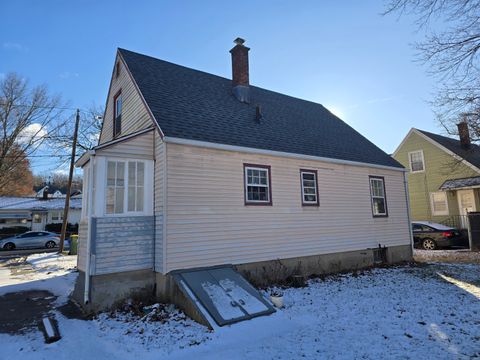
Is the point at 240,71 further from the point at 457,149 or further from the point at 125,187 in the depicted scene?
the point at 457,149

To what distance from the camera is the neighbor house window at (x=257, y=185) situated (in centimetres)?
932

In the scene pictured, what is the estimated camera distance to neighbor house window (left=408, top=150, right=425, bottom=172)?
23.2 metres

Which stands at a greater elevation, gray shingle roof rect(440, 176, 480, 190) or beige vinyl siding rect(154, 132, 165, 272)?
gray shingle roof rect(440, 176, 480, 190)

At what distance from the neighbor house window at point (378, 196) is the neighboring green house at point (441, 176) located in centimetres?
858

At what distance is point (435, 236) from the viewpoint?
1738cm

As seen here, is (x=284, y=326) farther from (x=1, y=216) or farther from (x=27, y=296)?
(x=1, y=216)

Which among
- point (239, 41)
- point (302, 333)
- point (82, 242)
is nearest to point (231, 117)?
point (239, 41)

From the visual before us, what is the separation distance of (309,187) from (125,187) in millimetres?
6112

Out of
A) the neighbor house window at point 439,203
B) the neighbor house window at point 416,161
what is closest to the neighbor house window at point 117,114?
the neighbor house window at point 439,203

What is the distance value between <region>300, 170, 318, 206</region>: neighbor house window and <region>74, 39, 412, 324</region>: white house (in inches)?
2.1

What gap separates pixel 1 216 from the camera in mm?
30109

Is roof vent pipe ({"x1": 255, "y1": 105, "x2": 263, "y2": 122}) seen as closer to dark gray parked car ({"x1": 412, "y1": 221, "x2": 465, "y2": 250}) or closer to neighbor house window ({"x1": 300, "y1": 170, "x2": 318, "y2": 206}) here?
neighbor house window ({"x1": 300, "y1": 170, "x2": 318, "y2": 206})

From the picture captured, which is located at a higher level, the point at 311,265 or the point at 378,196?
the point at 378,196

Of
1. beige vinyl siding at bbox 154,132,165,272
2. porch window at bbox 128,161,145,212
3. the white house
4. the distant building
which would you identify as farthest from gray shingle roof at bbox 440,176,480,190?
the distant building
